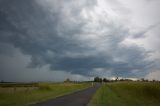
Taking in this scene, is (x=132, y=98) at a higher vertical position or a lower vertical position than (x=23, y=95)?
lower

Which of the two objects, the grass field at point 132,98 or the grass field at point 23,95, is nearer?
the grass field at point 23,95

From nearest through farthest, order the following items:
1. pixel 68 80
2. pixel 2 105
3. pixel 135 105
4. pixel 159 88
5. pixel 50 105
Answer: pixel 50 105
pixel 2 105
pixel 135 105
pixel 159 88
pixel 68 80

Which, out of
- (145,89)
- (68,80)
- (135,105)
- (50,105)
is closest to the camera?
(50,105)

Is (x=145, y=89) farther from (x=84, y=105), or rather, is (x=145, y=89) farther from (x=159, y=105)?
(x=84, y=105)

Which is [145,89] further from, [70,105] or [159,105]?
[70,105]

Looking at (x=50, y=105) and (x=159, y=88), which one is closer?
(x=50, y=105)

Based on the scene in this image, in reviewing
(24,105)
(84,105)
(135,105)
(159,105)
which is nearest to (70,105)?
(84,105)

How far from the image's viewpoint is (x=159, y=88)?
Result: 4428cm

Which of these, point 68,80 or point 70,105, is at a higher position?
point 68,80

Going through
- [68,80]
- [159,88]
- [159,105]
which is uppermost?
[68,80]

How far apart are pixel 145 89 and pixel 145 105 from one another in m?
21.4

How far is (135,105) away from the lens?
28.0 meters

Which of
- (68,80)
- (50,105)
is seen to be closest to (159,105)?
(50,105)

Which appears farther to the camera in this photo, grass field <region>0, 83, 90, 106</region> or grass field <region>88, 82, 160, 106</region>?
grass field <region>88, 82, 160, 106</region>
